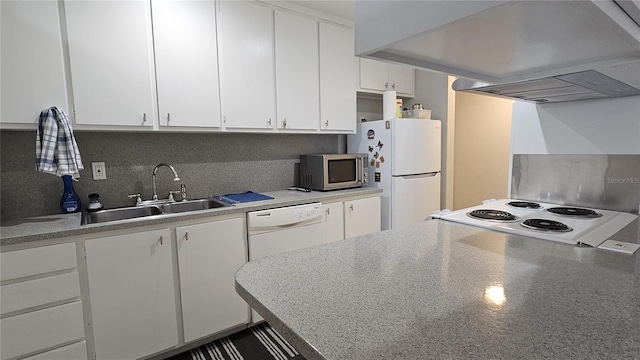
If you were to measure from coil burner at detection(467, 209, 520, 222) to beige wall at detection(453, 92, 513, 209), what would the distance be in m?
2.24

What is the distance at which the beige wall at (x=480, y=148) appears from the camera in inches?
138

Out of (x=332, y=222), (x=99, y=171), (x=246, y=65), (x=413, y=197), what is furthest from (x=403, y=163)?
(x=99, y=171)

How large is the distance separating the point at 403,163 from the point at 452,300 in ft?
7.39

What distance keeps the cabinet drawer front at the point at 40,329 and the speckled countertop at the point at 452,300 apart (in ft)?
4.32

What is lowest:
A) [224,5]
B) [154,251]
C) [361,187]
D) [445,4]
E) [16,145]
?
[154,251]

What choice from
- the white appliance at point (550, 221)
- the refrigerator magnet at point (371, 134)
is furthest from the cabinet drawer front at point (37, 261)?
the refrigerator magnet at point (371, 134)

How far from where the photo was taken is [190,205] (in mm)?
2352

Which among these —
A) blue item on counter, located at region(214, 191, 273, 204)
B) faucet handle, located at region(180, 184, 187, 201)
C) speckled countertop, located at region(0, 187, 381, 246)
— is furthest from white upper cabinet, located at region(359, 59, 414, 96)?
faucet handle, located at region(180, 184, 187, 201)

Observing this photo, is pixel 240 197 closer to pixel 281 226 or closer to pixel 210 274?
pixel 281 226

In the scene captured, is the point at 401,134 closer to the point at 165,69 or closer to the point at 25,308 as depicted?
the point at 165,69

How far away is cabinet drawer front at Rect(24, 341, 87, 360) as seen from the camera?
5.14 ft

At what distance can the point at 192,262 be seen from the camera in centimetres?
196

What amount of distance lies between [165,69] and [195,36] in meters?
0.31

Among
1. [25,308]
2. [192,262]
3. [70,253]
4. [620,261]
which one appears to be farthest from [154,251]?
[620,261]
